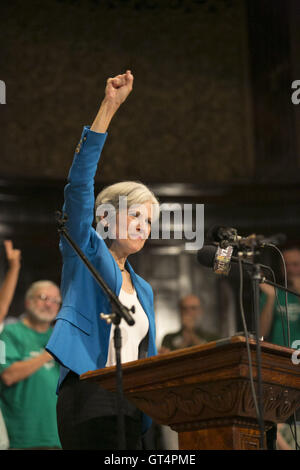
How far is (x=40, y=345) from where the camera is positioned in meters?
4.52

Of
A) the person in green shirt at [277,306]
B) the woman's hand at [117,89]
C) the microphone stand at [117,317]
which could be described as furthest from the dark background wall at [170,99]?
the microphone stand at [117,317]

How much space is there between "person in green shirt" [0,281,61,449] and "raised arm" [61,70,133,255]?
7.46 ft

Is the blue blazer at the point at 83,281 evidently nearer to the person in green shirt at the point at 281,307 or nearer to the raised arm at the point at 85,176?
the raised arm at the point at 85,176

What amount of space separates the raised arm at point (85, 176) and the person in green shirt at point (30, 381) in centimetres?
227

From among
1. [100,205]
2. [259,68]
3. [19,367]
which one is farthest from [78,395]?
[259,68]

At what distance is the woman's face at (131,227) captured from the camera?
2.41 metres

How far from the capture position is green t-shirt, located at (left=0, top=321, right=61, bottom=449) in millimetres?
4215

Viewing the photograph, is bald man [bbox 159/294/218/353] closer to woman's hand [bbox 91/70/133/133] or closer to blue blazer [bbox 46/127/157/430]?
blue blazer [bbox 46/127/157/430]

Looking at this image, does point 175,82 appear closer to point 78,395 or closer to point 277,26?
point 277,26

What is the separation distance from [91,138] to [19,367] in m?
2.47

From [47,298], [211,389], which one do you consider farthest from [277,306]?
[211,389]

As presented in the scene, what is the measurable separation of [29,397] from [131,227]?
228cm

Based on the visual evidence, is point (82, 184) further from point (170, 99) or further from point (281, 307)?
point (170, 99)

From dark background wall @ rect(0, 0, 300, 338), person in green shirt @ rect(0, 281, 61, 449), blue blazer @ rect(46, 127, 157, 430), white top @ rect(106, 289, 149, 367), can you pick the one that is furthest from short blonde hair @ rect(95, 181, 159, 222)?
dark background wall @ rect(0, 0, 300, 338)
